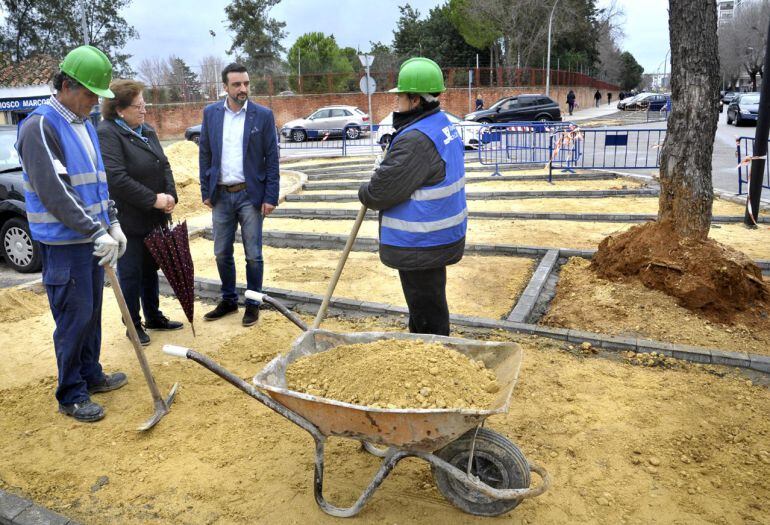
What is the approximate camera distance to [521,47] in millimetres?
40062

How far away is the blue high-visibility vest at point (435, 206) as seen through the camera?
3.10 m

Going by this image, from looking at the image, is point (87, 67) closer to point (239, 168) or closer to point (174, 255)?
point (174, 255)

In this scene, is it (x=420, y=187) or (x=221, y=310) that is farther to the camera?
(x=221, y=310)

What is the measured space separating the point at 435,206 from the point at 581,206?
6887 millimetres

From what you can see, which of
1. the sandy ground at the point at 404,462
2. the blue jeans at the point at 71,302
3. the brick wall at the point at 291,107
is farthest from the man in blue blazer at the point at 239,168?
the brick wall at the point at 291,107

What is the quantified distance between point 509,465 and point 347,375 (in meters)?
0.85

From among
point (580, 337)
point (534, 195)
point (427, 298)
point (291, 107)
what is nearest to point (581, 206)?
point (534, 195)

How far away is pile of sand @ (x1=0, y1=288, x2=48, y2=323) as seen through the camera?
5.48 m

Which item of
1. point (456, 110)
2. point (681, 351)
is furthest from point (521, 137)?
point (456, 110)

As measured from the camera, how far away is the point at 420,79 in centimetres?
307

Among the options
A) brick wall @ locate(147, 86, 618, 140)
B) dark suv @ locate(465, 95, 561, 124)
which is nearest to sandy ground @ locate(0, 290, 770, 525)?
dark suv @ locate(465, 95, 561, 124)

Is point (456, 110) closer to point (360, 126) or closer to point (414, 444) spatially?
point (360, 126)

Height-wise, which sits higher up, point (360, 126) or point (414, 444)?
point (360, 126)

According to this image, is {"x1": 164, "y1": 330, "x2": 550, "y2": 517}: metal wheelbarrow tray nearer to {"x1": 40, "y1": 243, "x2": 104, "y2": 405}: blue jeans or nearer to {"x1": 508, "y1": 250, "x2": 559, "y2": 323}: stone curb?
{"x1": 40, "y1": 243, "x2": 104, "y2": 405}: blue jeans
